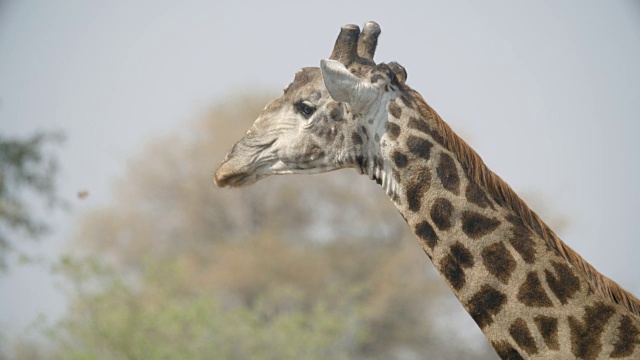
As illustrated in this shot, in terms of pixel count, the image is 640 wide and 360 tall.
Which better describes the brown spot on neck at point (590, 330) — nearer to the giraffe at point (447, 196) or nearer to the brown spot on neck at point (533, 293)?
the giraffe at point (447, 196)

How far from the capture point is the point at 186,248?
38250mm

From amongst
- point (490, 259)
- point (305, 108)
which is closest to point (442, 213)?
point (490, 259)

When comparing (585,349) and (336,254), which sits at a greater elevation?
(336,254)

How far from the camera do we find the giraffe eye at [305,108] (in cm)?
508

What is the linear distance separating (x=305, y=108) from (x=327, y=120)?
154mm

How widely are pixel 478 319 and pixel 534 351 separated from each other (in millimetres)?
297

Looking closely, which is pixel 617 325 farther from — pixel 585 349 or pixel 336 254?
pixel 336 254

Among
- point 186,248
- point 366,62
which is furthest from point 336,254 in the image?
point 366,62

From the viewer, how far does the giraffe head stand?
488 centimetres

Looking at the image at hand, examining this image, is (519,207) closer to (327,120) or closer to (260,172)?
(327,120)

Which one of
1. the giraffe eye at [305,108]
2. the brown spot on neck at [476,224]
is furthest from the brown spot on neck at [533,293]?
the giraffe eye at [305,108]

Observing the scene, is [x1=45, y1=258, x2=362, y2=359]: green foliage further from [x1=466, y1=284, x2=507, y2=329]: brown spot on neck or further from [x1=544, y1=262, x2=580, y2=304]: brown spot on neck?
[x1=544, y1=262, x2=580, y2=304]: brown spot on neck

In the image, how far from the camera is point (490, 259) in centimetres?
457

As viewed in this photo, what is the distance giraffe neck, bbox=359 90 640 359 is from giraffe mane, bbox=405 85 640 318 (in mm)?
34
